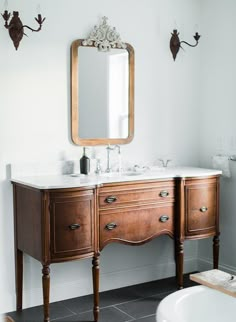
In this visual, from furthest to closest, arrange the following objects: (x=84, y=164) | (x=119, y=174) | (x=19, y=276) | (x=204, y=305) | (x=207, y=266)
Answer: (x=207, y=266), (x=119, y=174), (x=84, y=164), (x=19, y=276), (x=204, y=305)

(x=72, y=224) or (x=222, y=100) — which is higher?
(x=222, y=100)

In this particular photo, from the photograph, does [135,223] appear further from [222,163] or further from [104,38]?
[104,38]

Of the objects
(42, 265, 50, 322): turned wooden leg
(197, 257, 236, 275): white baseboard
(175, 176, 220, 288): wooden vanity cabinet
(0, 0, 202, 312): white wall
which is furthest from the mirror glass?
(197, 257, 236, 275): white baseboard

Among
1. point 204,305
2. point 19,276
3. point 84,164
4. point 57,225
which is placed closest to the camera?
point 204,305

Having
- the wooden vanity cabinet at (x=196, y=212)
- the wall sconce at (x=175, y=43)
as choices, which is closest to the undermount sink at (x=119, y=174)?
the wooden vanity cabinet at (x=196, y=212)

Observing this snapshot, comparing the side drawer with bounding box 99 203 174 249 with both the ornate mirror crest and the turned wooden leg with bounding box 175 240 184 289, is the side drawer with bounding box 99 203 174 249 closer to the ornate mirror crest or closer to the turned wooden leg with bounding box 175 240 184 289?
the turned wooden leg with bounding box 175 240 184 289

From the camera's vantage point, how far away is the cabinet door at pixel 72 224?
10.6 feet

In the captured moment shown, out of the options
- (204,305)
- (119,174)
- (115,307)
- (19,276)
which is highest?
(119,174)

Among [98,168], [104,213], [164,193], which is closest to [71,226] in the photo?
[104,213]

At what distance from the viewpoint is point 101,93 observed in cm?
390

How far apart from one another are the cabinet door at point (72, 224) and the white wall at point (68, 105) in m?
0.49

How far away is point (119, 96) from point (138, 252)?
1.23 metres

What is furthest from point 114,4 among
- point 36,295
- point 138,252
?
point 36,295

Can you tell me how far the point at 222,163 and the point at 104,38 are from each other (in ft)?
4.39
